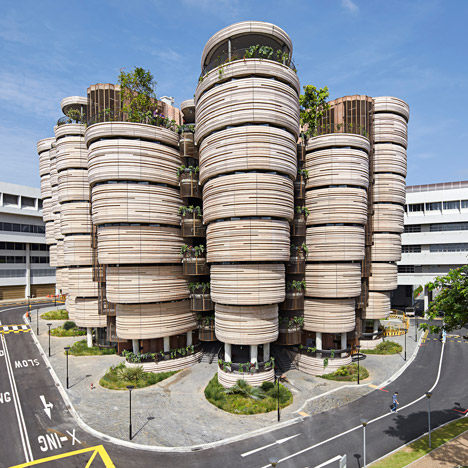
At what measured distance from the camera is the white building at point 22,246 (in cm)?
8694

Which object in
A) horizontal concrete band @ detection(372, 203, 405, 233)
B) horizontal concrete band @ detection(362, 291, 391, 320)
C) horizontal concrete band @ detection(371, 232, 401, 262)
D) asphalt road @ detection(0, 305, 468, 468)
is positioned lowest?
asphalt road @ detection(0, 305, 468, 468)

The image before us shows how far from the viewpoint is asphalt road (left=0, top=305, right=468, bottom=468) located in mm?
22359

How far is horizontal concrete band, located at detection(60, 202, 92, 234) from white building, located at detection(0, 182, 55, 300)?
174 feet

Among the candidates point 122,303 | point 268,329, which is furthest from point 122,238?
point 268,329

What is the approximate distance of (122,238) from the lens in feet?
120

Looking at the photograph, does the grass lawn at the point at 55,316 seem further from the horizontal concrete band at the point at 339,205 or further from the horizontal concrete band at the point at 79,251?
the horizontal concrete band at the point at 339,205

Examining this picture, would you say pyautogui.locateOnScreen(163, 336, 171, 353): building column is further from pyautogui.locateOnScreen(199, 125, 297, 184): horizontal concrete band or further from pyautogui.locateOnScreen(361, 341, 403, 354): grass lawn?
pyautogui.locateOnScreen(361, 341, 403, 354): grass lawn

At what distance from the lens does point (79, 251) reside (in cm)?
4656

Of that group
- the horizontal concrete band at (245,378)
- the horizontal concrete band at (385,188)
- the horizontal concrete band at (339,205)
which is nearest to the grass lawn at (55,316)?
the horizontal concrete band at (245,378)

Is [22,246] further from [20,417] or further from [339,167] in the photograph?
[339,167]

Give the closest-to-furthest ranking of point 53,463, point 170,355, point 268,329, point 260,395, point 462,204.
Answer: point 53,463 → point 260,395 → point 268,329 → point 170,355 → point 462,204

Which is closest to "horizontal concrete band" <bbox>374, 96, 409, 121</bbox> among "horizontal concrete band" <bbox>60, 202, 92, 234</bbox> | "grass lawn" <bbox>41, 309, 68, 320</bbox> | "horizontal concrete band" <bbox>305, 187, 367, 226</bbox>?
Answer: "horizontal concrete band" <bbox>305, 187, 367, 226</bbox>

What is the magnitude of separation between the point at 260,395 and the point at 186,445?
9.07 meters

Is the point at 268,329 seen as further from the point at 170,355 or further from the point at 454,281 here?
the point at 454,281
